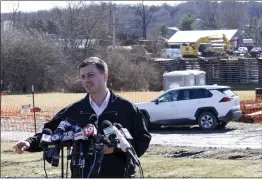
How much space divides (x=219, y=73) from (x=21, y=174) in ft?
78.5

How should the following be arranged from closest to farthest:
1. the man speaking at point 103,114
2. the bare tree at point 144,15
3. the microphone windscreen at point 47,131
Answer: the microphone windscreen at point 47,131, the man speaking at point 103,114, the bare tree at point 144,15

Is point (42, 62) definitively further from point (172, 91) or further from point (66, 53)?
point (172, 91)

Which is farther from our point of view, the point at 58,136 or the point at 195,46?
the point at 195,46

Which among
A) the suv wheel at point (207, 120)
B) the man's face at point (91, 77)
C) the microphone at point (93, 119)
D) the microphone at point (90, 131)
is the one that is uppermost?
the man's face at point (91, 77)

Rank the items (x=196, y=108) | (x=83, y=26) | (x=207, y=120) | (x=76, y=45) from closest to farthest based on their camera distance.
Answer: (x=207, y=120), (x=196, y=108), (x=76, y=45), (x=83, y=26)

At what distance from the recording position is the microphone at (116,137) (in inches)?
177

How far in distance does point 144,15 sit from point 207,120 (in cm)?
3671

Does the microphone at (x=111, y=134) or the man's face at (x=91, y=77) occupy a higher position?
the man's face at (x=91, y=77)

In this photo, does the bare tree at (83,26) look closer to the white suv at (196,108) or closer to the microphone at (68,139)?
the white suv at (196,108)

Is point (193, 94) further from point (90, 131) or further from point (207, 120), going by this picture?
point (90, 131)

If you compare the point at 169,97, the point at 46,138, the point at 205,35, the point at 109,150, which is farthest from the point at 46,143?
the point at 205,35

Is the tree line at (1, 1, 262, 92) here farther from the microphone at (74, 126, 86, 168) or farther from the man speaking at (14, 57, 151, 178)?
the microphone at (74, 126, 86, 168)

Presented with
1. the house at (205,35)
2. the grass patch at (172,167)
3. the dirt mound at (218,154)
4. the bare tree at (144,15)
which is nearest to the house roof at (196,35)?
the house at (205,35)

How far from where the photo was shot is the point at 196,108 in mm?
22516
